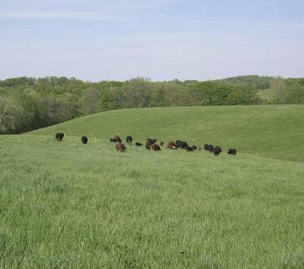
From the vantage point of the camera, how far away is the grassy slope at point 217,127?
48875 mm

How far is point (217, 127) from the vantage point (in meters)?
62.1

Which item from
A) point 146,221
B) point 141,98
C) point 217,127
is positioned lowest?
point 217,127

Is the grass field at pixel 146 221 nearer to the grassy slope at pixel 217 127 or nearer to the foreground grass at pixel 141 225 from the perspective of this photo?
the foreground grass at pixel 141 225

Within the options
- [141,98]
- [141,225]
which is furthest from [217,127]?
[141,98]

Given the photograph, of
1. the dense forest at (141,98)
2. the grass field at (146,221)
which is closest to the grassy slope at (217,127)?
the grass field at (146,221)

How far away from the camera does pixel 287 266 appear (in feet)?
15.9

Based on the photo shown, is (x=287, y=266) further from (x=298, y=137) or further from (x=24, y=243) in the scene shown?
(x=298, y=137)

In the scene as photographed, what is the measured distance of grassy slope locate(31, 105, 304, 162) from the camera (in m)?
48.9

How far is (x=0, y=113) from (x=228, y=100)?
208ft

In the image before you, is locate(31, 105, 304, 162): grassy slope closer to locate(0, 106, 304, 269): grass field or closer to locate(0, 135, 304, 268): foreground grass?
locate(0, 106, 304, 269): grass field

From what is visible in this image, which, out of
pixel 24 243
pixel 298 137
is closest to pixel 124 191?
pixel 24 243

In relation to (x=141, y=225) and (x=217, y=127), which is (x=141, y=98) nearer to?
(x=217, y=127)

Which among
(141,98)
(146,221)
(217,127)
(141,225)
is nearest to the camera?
(141,225)

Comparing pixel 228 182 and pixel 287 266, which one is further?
pixel 228 182
